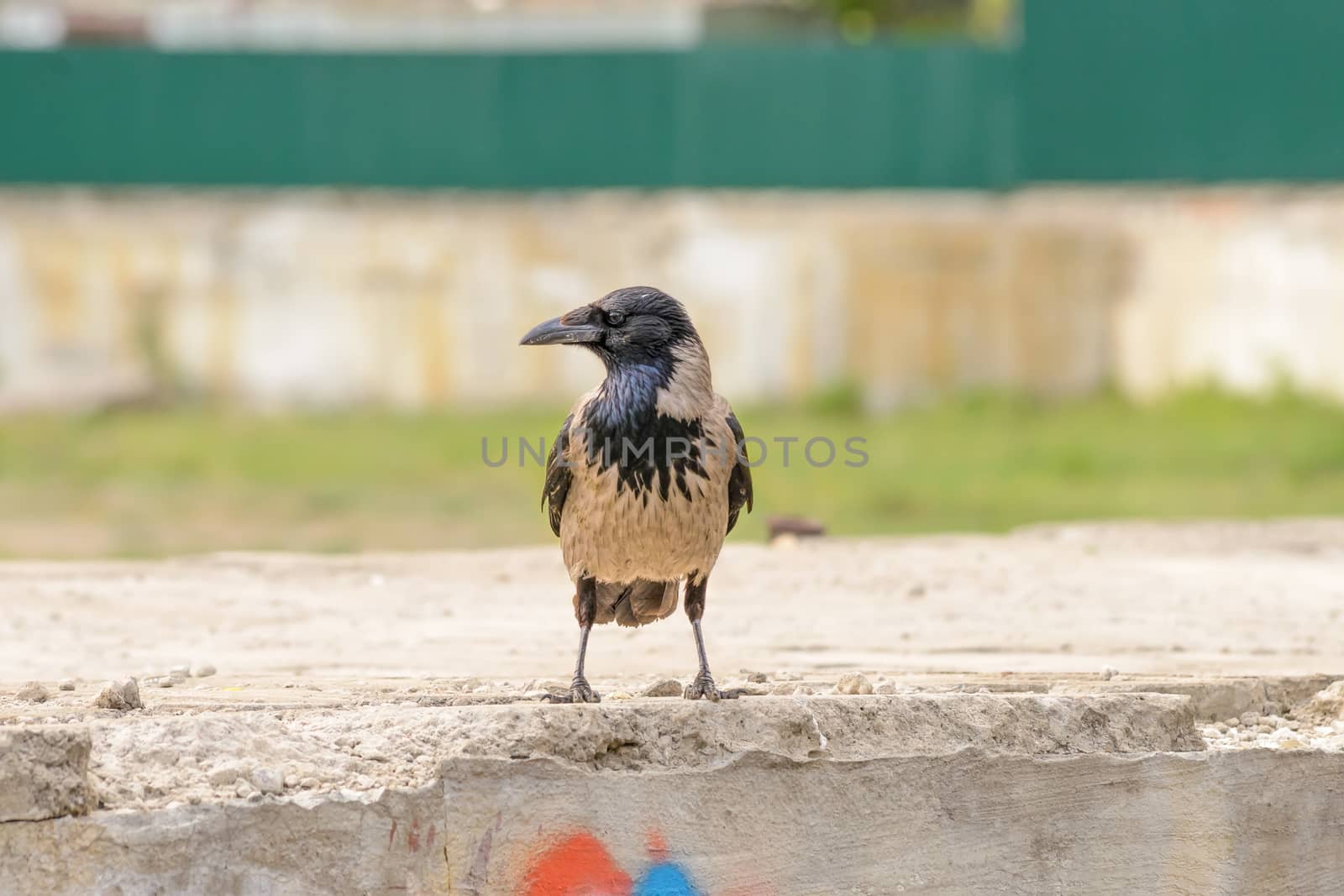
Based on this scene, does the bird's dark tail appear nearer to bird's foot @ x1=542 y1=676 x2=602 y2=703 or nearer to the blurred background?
bird's foot @ x1=542 y1=676 x2=602 y2=703

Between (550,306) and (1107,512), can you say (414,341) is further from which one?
(1107,512)

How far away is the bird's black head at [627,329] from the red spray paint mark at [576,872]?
1.15 metres

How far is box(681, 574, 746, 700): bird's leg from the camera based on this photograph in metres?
4.88

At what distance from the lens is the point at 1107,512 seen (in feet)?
40.6

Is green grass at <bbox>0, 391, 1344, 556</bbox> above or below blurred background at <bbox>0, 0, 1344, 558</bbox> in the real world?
below

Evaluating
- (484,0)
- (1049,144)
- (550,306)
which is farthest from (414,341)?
(1049,144)

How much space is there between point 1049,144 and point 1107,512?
12.0 feet

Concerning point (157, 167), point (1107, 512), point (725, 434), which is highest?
point (157, 167)

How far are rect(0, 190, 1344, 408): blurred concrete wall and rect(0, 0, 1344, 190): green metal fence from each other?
0.23m

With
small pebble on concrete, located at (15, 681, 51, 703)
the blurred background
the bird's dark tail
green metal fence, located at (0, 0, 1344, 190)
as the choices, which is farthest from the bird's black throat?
green metal fence, located at (0, 0, 1344, 190)

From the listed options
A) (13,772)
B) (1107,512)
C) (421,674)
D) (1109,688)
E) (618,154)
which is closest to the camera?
(13,772)

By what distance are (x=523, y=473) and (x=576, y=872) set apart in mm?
9801

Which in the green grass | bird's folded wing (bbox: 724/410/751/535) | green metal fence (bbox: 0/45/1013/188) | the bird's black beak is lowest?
the green grass

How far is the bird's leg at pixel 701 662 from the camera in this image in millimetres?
4875
